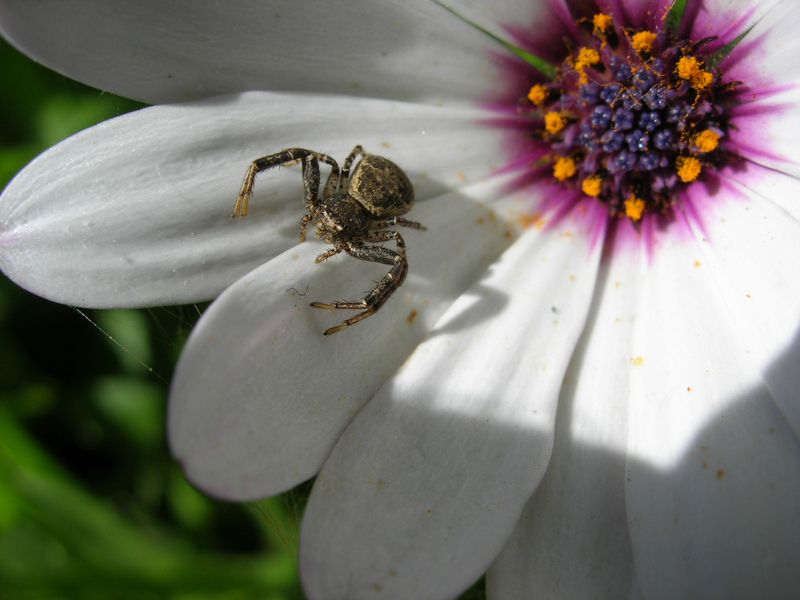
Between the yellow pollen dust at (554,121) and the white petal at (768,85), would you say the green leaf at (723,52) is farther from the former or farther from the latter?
the yellow pollen dust at (554,121)

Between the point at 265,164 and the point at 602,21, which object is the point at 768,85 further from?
the point at 265,164

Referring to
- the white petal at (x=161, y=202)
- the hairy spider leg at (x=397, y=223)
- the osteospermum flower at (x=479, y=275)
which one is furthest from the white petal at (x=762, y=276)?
the white petal at (x=161, y=202)

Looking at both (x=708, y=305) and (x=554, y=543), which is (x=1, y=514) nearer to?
(x=554, y=543)

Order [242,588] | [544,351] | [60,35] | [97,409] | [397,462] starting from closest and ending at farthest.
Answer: [60,35], [397,462], [544,351], [242,588], [97,409]

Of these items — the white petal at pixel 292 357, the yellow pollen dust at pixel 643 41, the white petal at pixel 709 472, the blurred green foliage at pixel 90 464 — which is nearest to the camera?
the white petal at pixel 292 357

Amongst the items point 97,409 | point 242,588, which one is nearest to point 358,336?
point 242,588

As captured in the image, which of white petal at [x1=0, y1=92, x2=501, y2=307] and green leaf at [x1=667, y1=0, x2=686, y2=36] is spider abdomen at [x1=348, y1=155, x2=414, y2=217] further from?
green leaf at [x1=667, y1=0, x2=686, y2=36]
